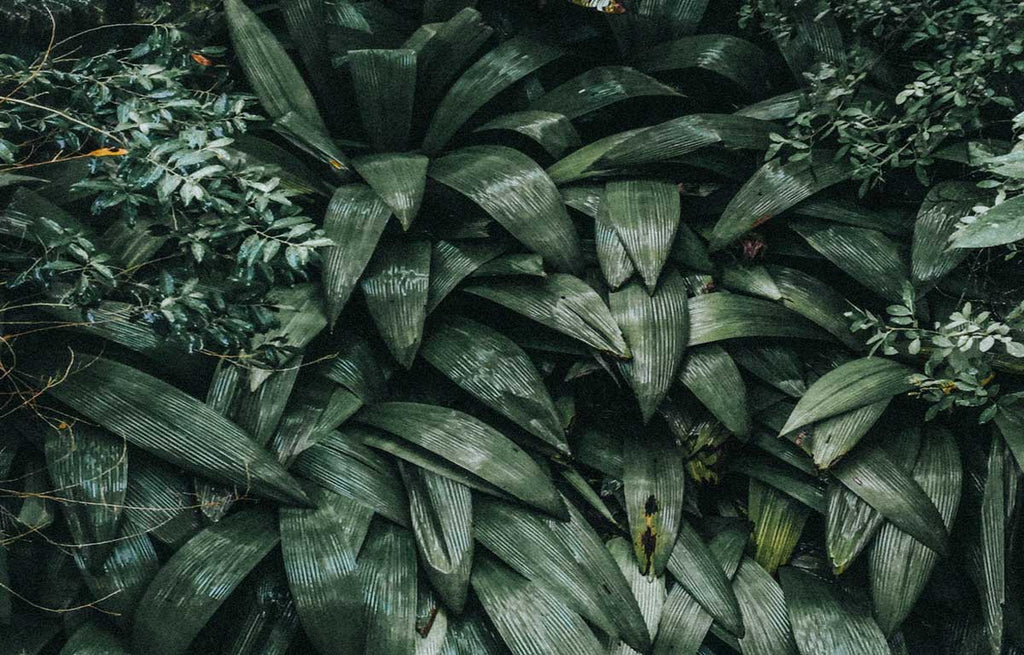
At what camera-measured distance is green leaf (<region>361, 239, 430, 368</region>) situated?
150 cm

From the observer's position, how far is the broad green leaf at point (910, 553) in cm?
145

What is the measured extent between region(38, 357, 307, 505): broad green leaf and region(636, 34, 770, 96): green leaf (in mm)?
1340

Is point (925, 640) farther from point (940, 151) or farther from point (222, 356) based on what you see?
point (222, 356)

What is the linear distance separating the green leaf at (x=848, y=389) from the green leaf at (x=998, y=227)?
59 centimetres

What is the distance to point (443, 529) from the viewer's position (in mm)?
1453

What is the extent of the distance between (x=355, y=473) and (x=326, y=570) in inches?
8.1

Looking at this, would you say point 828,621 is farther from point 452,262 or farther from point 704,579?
point 452,262

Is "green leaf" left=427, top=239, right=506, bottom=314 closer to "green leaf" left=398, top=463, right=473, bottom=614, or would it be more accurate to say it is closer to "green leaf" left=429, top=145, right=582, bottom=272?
"green leaf" left=429, top=145, right=582, bottom=272

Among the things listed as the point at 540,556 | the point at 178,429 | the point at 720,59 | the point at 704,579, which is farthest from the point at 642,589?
the point at 720,59

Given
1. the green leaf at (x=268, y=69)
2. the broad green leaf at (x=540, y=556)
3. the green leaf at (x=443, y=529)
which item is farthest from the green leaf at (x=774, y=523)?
the green leaf at (x=268, y=69)

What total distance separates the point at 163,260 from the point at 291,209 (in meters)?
0.39

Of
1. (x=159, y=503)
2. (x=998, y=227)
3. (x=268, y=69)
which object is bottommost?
(x=159, y=503)

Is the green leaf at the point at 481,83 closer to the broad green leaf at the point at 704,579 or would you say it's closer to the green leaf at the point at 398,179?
the green leaf at the point at 398,179

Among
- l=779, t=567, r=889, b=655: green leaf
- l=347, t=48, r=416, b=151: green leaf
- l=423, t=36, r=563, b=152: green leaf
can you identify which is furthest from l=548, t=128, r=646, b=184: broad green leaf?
l=779, t=567, r=889, b=655: green leaf
